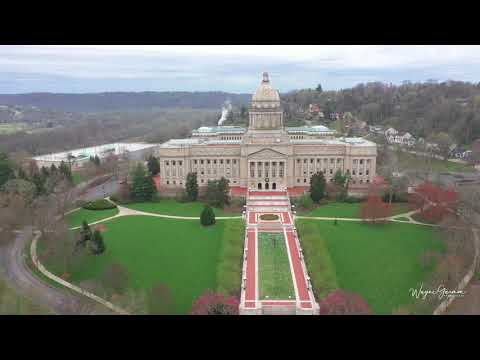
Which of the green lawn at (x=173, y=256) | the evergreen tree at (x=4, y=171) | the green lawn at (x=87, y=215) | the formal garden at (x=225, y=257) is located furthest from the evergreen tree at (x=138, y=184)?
the evergreen tree at (x=4, y=171)

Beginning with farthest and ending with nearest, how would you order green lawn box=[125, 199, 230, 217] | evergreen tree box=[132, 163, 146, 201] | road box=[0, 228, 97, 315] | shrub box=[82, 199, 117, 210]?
evergreen tree box=[132, 163, 146, 201]
shrub box=[82, 199, 117, 210]
green lawn box=[125, 199, 230, 217]
road box=[0, 228, 97, 315]

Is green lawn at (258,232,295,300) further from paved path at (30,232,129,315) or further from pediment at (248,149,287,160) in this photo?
pediment at (248,149,287,160)

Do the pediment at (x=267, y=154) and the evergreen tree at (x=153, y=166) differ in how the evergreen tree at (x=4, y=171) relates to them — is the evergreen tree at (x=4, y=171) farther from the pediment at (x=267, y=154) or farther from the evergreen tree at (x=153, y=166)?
the pediment at (x=267, y=154)

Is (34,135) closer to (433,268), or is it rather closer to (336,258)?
(336,258)

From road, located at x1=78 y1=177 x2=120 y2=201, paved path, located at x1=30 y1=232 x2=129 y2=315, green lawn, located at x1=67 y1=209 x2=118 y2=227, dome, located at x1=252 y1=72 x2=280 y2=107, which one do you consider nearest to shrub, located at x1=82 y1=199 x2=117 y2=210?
green lawn, located at x1=67 y1=209 x2=118 y2=227

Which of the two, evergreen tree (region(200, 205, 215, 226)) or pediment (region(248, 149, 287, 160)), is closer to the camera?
evergreen tree (region(200, 205, 215, 226))
